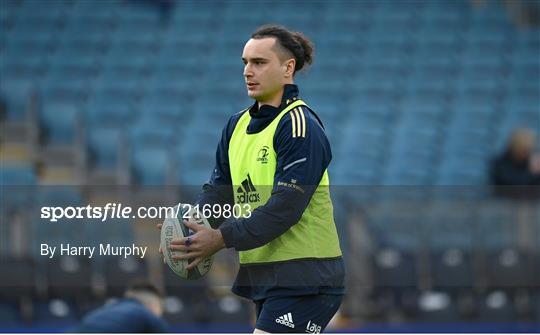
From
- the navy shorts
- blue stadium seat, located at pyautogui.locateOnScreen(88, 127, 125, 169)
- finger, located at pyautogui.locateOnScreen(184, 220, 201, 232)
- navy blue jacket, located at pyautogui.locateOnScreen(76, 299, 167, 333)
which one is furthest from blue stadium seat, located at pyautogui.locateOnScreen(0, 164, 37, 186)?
the navy shorts

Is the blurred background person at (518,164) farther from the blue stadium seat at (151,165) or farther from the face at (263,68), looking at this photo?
the face at (263,68)

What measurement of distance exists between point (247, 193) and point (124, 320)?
213 centimetres

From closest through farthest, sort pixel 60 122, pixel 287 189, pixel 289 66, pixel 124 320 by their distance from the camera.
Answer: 1. pixel 287 189
2. pixel 289 66
3. pixel 124 320
4. pixel 60 122

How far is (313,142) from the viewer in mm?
4344

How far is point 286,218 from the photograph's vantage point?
429cm

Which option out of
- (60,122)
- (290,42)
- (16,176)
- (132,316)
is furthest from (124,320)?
(60,122)

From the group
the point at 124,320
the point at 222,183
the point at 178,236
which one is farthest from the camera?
the point at 124,320

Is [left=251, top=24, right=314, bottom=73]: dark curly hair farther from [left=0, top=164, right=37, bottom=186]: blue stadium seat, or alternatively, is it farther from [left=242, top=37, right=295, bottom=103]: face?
[left=0, top=164, right=37, bottom=186]: blue stadium seat

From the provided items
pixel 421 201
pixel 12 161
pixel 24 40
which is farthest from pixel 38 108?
pixel 421 201

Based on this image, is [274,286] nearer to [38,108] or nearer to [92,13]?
[38,108]

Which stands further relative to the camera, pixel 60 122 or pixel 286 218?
pixel 60 122

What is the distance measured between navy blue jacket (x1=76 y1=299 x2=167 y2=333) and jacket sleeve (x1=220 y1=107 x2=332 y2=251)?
7.04ft

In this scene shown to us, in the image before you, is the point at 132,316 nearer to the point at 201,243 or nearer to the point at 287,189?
the point at 201,243

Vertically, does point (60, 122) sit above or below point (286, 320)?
above
